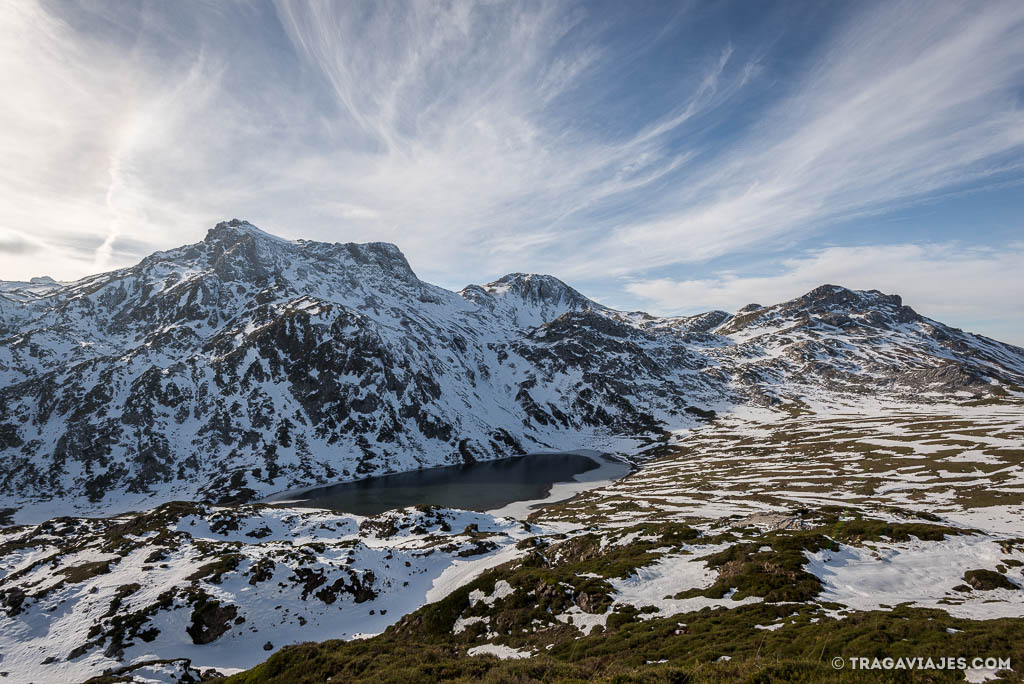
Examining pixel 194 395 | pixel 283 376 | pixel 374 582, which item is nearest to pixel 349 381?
pixel 283 376

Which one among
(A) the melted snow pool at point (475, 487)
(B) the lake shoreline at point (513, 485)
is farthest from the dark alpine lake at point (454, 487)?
(B) the lake shoreline at point (513, 485)

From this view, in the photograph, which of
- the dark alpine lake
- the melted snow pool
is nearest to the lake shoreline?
the melted snow pool

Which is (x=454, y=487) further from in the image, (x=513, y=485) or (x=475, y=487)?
(x=513, y=485)

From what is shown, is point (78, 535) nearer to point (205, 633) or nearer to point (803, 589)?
point (205, 633)

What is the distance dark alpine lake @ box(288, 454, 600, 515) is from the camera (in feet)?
391

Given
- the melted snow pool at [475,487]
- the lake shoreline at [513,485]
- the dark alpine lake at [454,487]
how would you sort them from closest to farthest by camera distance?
the lake shoreline at [513,485], the melted snow pool at [475,487], the dark alpine lake at [454,487]

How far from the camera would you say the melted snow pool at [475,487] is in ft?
389

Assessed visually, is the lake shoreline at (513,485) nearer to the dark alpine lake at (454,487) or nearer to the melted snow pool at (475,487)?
the melted snow pool at (475,487)

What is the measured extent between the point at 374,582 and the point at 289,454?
4696 inches

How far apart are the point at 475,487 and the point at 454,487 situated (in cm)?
705

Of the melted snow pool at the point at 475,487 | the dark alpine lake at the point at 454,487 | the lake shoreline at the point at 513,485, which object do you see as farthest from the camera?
the dark alpine lake at the point at 454,487

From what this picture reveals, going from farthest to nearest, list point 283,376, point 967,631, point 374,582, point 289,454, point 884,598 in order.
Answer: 1. point 283,376
2. point 289,454
3. point 374,582
4. point 884,598
5. point 967,631

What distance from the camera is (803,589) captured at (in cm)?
2922

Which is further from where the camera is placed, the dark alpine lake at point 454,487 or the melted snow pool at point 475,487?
the dark alpine lake at point 454,487
